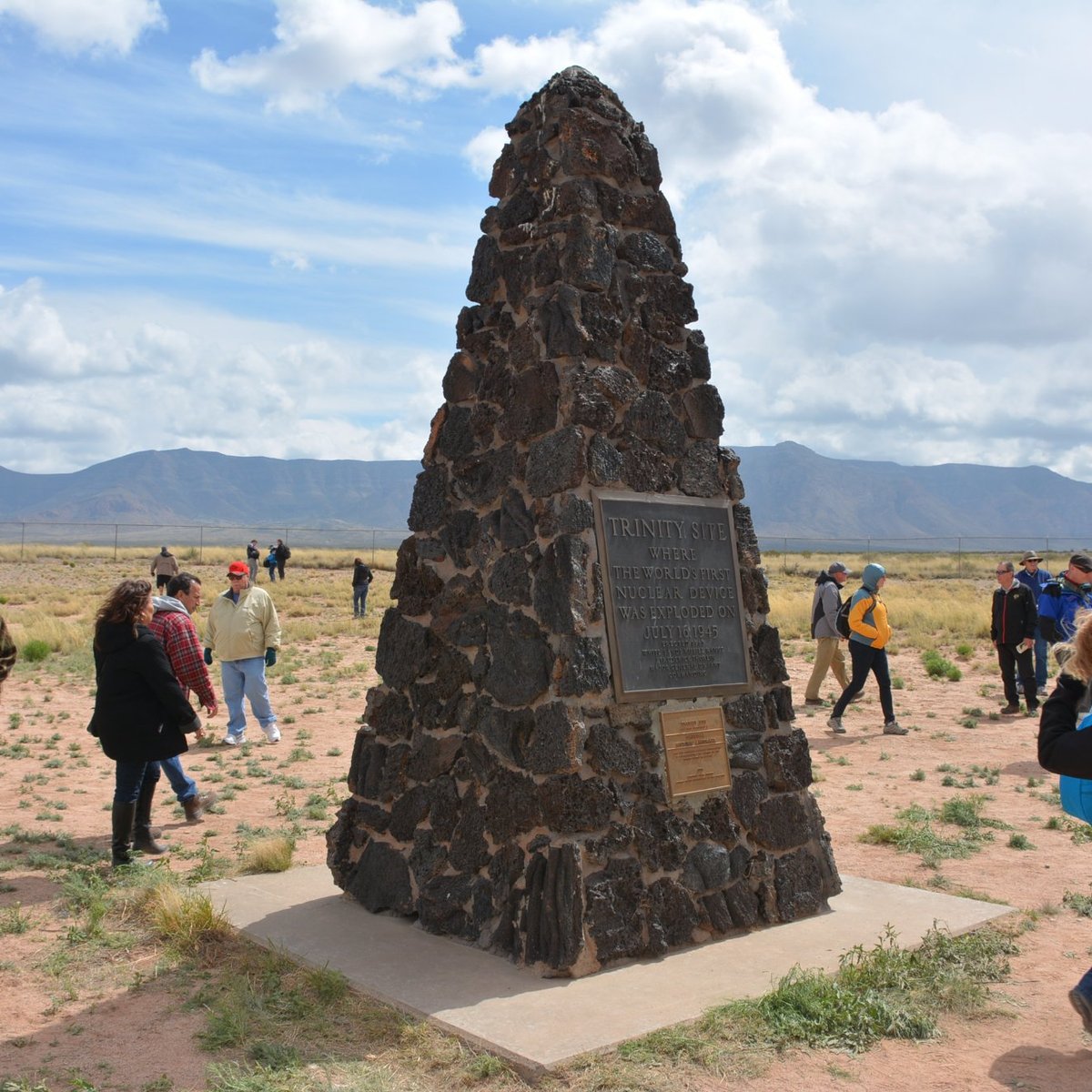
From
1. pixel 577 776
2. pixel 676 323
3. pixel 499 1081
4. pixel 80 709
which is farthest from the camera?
pixel 80 709

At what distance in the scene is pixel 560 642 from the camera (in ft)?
18.4

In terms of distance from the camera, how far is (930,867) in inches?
303

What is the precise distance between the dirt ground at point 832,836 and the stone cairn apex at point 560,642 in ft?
4.09

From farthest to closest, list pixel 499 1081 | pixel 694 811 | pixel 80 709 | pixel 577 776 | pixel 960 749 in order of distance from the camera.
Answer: pixel 80 709
pixel 960 749
pixel 694 811
pixel 577 776
pixel 499 1081

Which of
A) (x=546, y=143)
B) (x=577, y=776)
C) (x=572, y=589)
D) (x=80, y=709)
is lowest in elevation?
(x=80, y=709)

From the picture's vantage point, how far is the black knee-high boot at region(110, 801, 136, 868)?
737cm

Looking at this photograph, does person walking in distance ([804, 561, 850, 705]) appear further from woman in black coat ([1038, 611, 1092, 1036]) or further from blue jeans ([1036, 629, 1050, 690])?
woman in black coat ([1038, 611, 1092, 1036])

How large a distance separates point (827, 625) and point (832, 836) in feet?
19.2

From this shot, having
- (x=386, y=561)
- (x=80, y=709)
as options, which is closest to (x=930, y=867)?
(x=80, y=709)

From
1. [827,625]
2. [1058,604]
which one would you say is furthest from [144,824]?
[1058,604]

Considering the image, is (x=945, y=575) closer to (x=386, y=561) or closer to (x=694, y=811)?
(x=386, y=561)

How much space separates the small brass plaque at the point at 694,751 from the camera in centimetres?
581

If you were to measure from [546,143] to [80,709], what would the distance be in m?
10.7

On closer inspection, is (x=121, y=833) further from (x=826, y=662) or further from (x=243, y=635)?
(x=826, y=662)
